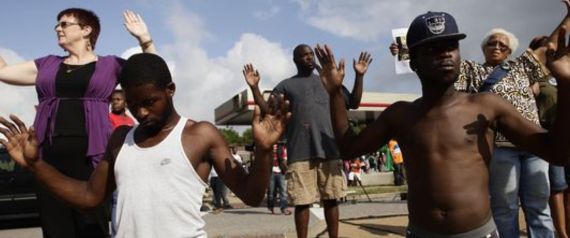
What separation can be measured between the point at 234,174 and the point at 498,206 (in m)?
2.41

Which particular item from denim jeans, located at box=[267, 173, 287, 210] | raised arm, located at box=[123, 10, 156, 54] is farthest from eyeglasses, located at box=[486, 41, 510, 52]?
denim jeans, located at box=[267, 173, 287, 210]

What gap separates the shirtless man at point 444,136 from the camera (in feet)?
9.58

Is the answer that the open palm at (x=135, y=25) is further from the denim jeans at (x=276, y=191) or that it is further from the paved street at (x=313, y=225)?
the denim jeans at (x=276, y=191)

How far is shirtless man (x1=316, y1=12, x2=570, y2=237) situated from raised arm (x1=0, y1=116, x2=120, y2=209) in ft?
3.99

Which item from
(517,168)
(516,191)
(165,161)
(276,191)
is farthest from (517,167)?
(276,191)

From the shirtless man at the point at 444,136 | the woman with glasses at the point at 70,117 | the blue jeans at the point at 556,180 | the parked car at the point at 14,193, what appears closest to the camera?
the shirtless man at the point at 444,136

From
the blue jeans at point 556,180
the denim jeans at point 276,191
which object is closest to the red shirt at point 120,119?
the blue jeans at point 556,180

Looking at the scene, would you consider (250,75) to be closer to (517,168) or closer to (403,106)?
(403,106)

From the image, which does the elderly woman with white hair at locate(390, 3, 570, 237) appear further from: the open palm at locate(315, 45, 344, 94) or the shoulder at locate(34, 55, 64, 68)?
the shoulder at locate(34, 55, 64, 68)

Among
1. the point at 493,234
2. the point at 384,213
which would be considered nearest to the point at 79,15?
the point at 493,234

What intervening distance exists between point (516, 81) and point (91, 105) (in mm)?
2964

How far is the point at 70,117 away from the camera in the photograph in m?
3.57

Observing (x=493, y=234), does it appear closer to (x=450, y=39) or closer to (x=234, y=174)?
(x=450, y=39)

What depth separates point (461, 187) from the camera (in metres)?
2.94
